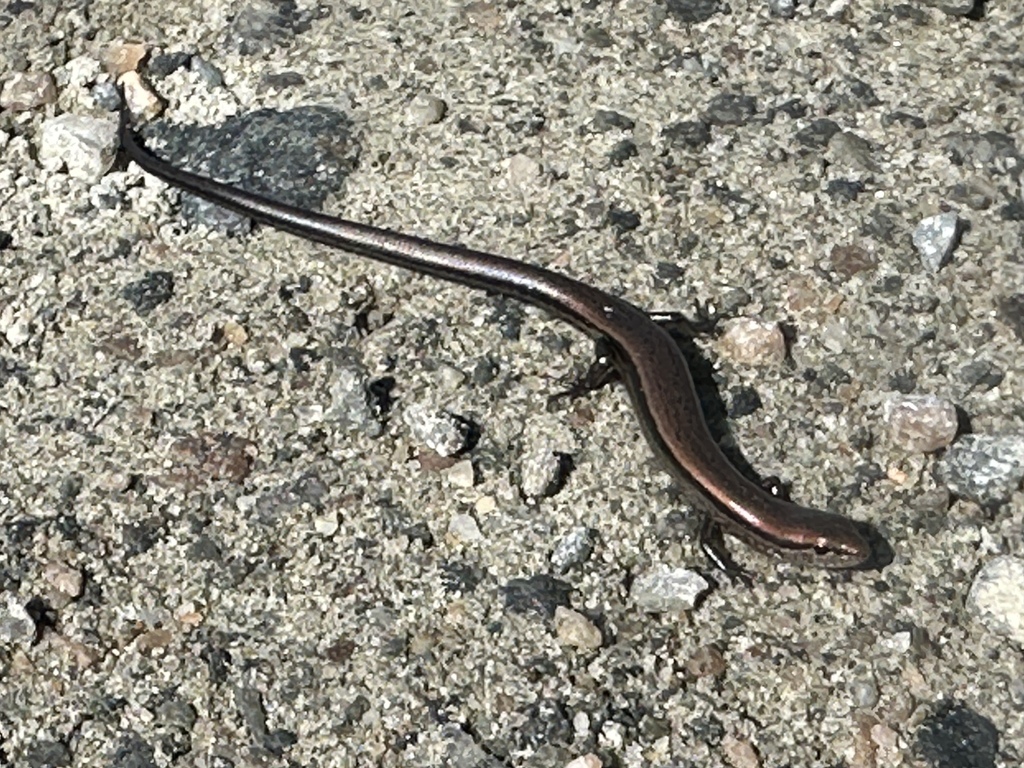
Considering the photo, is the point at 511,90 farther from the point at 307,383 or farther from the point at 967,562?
the point at 967,562

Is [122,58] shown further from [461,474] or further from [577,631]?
[577,631]

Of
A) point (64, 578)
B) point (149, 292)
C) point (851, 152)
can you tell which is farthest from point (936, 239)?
point (64, 578)

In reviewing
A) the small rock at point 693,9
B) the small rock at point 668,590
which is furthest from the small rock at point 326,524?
the small rock at point 693,9

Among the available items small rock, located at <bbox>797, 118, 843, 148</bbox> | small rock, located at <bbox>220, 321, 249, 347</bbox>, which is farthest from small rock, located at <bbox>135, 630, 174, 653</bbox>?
small rock, located at <bbox>797, 118, 843, 148</bbox>

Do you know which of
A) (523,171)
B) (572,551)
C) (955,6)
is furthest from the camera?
(955,6)

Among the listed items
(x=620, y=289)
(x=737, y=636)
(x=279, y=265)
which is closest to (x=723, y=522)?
(x=737, y=636)

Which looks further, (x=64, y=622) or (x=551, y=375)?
(x=551, y=375)
